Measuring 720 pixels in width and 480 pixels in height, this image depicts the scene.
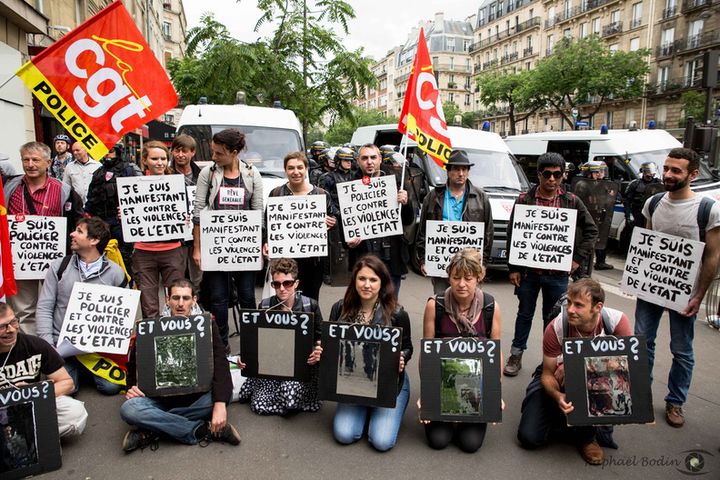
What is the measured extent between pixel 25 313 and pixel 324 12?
12932mm

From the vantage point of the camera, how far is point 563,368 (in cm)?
342

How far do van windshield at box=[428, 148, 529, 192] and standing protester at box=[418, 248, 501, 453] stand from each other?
547 centimetres

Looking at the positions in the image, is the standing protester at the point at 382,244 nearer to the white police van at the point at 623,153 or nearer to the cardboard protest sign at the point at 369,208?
the cardboard protest sign at the point at 369,208

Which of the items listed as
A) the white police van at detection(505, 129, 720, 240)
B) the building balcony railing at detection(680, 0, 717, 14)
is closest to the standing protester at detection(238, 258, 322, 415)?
the white police van at detection(505, 129, 720, 240)

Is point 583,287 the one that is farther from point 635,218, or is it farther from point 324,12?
point 324,12

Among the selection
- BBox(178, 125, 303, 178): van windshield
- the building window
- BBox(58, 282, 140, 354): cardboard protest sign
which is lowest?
BBox(58, 282, 140, 354): cardboard protest sign

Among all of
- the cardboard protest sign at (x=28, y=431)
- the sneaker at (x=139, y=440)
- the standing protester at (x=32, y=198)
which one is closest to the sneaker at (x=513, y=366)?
the sneaker at (x=139, y=440)

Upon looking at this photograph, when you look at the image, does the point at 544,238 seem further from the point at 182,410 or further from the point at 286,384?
the point at 182,410

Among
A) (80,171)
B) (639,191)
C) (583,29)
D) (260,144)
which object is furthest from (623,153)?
(583,29)

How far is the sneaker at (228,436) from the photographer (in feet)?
11.8

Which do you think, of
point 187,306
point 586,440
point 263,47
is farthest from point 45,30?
point 586,440

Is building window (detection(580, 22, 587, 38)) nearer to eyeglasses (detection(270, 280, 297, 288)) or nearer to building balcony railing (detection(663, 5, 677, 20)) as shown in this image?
building balcony railing (detection(663, 5, 677, 20))

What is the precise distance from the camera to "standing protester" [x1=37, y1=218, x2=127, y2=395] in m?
4.21

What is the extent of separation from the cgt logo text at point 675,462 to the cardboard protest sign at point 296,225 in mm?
2793
